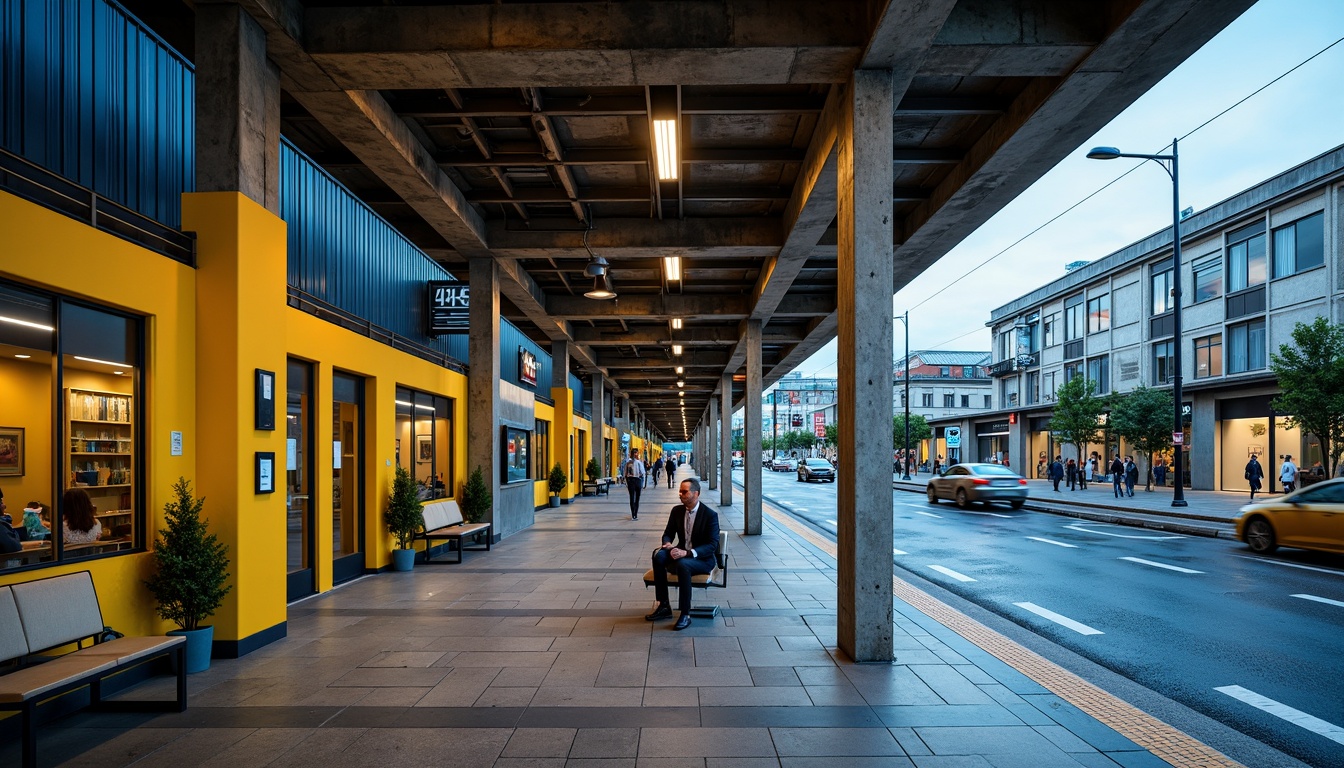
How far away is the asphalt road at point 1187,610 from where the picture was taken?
5590 millimetres

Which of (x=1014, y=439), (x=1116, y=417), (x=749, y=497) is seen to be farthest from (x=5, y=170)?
(x=1014, y=439)

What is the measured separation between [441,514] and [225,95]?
302 inches

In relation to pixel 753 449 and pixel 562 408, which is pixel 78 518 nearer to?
pixel 753 449

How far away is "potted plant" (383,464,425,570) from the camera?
11.8 meters

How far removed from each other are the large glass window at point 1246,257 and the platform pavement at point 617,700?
96.2ft

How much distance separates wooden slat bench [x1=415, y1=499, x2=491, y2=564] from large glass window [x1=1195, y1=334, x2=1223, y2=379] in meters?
31.9

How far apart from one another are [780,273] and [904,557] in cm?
555

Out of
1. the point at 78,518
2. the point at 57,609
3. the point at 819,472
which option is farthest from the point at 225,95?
the point at 819,472

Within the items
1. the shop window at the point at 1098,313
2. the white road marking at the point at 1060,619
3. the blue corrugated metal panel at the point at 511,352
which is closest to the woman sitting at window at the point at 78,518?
the white road marking at the point at 1060,619

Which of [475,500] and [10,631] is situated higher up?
[10,631]

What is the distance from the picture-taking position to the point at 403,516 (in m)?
11.8

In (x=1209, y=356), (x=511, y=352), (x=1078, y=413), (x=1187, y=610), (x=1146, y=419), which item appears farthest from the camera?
(x=1078, y=413)

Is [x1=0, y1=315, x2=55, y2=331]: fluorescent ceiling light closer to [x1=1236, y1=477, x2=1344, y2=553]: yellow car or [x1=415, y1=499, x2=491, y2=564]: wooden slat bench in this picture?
[x1=415, y1=499, x2=491, y2=564]: wooden slat bench

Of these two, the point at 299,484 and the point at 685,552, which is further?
the point at 299,484
